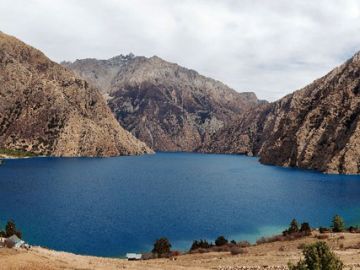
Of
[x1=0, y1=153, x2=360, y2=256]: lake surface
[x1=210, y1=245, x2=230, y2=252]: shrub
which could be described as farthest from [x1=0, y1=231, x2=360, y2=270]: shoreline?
[x1=0, y1=153, x2=360, y2=256]: lake surface

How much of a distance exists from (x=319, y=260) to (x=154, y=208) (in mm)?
82500

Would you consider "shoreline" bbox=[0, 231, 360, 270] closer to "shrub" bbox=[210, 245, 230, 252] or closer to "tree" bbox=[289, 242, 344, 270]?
"shrub" bbox=[210, 245, 230, 252]

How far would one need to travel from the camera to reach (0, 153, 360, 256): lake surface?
81562 mm

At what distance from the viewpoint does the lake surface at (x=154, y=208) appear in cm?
8156

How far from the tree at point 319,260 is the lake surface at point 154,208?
41.6 m

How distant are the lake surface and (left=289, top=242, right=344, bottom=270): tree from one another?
41.6m

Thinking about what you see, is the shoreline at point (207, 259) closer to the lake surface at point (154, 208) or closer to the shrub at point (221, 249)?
the shrub at point (221, 249)

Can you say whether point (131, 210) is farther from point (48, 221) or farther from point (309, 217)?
point (309, 217)

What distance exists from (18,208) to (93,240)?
37856 millimetres

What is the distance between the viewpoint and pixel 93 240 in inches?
3073

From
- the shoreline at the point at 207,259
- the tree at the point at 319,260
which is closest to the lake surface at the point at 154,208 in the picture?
the shoreline at the point at 207,259

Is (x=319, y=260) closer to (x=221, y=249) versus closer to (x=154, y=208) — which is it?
(x=221, y=249)

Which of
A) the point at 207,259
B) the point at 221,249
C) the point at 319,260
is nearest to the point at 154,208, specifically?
the point at 221,249

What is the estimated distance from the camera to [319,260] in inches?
1312
